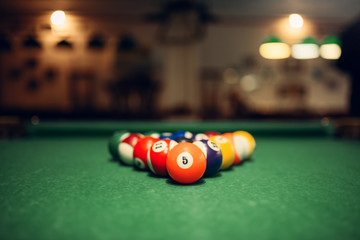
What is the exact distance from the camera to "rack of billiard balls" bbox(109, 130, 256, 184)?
1.75 metres

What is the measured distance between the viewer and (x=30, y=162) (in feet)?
8.01

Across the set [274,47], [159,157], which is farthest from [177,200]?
[274,47]

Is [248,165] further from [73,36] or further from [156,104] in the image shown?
[73,36]

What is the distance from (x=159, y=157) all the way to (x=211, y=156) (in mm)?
348

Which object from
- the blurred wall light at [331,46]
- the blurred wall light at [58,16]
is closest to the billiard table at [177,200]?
the blurred wall light at [331,46]

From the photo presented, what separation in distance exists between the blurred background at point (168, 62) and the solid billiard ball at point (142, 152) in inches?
181

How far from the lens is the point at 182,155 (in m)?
1.76

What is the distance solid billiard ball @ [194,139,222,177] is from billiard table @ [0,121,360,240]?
0.20 feet

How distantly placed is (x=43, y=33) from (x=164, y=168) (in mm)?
9798

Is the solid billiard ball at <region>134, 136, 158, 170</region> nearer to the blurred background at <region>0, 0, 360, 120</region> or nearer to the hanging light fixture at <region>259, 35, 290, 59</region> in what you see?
the hanging light fixture at <region>259, 35, 290, 59</region>

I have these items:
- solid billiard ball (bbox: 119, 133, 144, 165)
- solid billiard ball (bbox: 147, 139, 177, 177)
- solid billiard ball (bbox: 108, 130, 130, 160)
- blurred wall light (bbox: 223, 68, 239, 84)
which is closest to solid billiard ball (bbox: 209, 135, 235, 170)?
solid billiard ball (bbox: 147, 139, 177, 177)

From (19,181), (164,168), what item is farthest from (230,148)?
(19,181)

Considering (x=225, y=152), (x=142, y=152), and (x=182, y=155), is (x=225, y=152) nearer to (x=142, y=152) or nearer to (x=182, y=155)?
(x=182, y=155)

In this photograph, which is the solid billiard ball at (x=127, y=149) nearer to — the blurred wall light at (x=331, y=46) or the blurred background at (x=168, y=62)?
the blurred background at (x=168, y=62)
